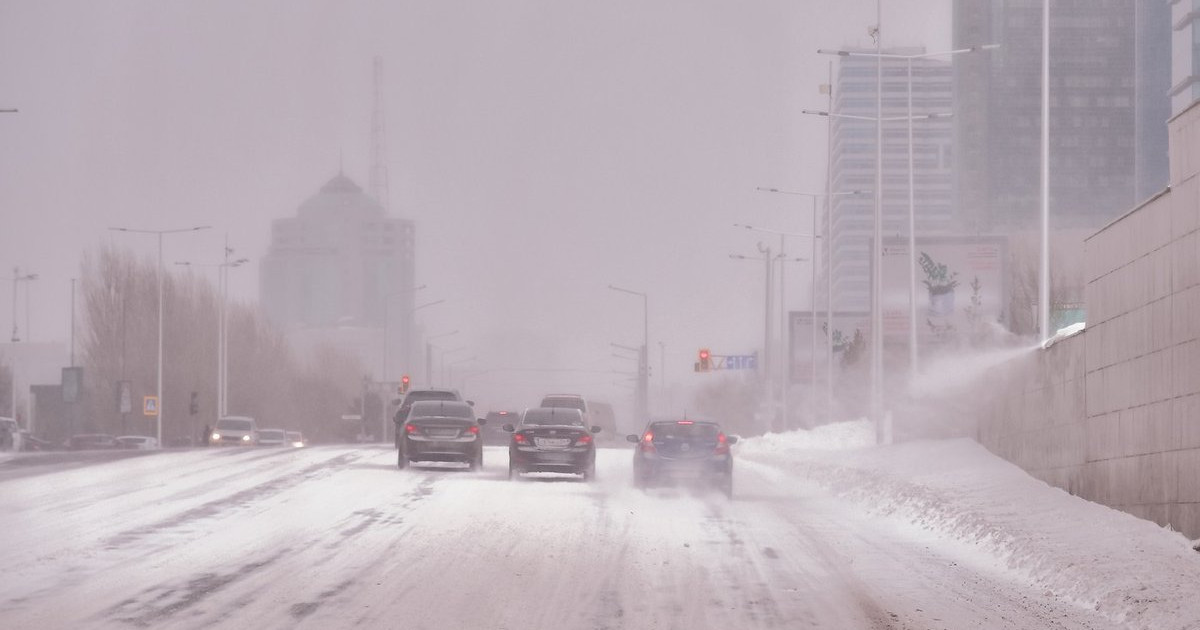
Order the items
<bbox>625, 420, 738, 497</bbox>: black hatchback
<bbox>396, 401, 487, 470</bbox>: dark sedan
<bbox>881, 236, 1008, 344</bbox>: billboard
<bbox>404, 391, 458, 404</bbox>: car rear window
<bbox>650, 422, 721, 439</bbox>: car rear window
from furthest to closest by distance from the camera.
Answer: <bbox>881, 236, 1008, 344</bbox>: billboard < <bbox>404, 391, 458, 404</bbox>: car rear window < <bbox>396, 401, 487, 470</bbox>: dark sedan < <bbox>650, 422, 721, 439</bbox>: car rear window < <bbox>625, 420, 738, 497</bbox>: black hatchback

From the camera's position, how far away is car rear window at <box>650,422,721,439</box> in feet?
103

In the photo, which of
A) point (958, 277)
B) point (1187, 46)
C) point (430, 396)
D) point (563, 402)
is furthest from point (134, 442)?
point (1187, 46)

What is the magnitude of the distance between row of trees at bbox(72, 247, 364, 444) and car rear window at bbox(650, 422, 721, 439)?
208 ft

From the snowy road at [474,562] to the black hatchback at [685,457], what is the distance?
419mm

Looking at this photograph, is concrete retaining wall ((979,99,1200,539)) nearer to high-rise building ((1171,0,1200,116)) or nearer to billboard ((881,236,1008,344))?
billboard ((881,236,1008,344))

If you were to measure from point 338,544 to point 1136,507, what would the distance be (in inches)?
348

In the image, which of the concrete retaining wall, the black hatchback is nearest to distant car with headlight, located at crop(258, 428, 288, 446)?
the black hatchback

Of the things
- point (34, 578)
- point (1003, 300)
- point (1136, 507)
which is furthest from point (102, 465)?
point (1003, 300)

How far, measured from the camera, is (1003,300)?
77.4 metres

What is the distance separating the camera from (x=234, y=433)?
6444 cm

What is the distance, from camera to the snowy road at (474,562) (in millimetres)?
13961

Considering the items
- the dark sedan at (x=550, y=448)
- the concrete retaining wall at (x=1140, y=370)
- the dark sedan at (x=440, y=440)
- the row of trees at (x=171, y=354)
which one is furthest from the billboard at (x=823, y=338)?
the concrete retaining wall at (x=1140, y=370)

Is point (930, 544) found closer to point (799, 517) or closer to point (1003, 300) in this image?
point (799, 517)

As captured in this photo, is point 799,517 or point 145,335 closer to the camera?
point 799,517
